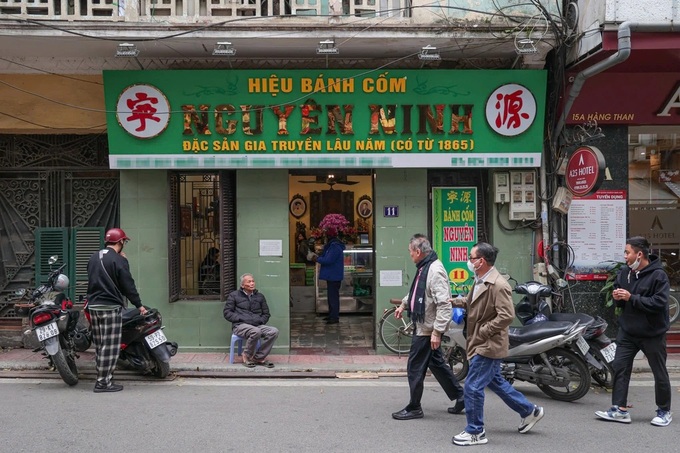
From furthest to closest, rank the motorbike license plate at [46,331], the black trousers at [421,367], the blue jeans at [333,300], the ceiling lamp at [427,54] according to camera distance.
→ the blue jeans at [333,300] → the ceiling lamp at [427,54] → the motorbike license plate at [46,331] → the black trousers at [421,367]

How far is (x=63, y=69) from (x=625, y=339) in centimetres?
838

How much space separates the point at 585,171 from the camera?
8539 millimetres

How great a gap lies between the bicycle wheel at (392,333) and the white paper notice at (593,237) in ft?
8.78

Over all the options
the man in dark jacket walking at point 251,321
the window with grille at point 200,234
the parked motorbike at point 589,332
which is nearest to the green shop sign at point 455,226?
the parked motorbike at point 589,332

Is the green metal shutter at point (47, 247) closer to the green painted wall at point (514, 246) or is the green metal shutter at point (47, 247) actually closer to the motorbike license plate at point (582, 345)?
the green painted wall at point (514, 246)

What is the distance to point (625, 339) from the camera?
20.2ft

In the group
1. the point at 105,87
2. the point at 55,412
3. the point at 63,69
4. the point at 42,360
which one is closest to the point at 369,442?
the point at 55,412

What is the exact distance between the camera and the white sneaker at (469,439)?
5457 mm

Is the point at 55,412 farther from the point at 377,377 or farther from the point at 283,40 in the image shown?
the point at 283,40

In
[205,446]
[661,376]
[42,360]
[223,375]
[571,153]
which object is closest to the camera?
[205,446]

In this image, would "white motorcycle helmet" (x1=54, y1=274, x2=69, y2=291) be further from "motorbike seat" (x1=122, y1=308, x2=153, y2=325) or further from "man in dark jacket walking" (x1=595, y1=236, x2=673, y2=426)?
"man in dark jacket walking" (x1=595, y1=236, x2=673, y2=426)

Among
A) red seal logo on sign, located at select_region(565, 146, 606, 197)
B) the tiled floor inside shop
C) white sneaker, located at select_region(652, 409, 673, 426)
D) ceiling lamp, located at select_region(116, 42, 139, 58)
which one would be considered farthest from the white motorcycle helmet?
red seal logo on sign, located at select_region(565, 146, 606, 197)

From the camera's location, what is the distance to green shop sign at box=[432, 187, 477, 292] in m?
9.67

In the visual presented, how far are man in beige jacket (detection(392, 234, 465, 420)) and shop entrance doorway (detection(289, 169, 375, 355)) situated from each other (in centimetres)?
331
